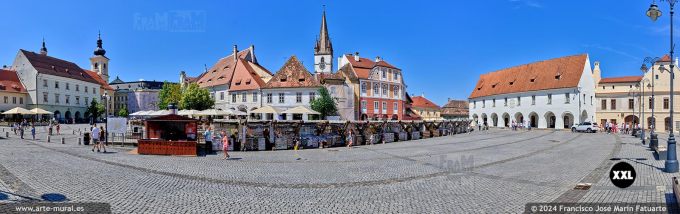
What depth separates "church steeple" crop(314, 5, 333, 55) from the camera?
6169 centimetres

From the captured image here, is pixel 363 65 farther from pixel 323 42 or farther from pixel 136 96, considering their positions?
pixel 136 96

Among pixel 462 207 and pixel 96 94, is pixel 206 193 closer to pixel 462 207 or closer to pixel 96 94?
pixel 462 207

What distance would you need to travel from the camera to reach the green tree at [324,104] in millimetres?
44562

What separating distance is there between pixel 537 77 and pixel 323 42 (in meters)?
34.5

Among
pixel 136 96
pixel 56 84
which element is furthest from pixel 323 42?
pixel 136 96

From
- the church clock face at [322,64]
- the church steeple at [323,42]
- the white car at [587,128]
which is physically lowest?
the white car at [587,128]

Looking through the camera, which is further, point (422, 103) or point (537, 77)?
point (422, 103)

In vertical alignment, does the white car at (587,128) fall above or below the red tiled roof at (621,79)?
below

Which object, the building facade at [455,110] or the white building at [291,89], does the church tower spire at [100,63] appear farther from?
the building facade at [455,110]

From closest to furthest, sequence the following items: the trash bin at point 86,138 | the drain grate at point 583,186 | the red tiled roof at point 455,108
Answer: the drain grate at point 583,186 → the trash bin at point 86,138 → the red tiled roof at point 455,108

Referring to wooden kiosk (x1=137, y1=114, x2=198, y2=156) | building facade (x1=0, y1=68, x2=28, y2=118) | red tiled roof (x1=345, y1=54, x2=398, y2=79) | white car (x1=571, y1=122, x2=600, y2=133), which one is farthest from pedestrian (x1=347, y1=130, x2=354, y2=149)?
building facade (x1=0, y1=68, x2=28, y2=118)

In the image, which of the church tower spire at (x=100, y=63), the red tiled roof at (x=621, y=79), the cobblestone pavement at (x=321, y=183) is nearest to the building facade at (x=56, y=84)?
the church tower spire at (x=100, y=63)

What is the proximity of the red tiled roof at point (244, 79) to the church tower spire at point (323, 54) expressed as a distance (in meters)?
12.5

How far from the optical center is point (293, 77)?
160ft
